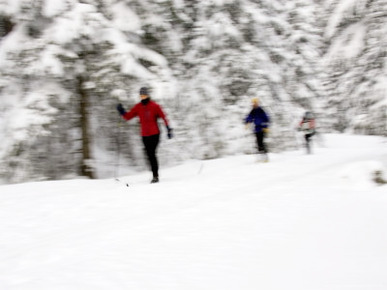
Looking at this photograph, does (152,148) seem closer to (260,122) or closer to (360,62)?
(260,122)

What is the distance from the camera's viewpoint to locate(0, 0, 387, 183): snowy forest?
28.7 feet

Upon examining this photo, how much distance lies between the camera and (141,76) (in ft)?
29.9

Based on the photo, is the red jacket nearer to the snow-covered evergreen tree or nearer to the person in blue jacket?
the person in blue jacket

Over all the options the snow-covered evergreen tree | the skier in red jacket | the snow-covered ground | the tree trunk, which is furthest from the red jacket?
the snow-covered evergreen tree

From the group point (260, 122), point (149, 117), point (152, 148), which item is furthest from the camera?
point (260, 122)

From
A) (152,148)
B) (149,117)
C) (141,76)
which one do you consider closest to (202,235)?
(152,148)

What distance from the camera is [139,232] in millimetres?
4320

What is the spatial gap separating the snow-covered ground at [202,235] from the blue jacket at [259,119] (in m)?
3.36

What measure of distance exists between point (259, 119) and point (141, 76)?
3588mm

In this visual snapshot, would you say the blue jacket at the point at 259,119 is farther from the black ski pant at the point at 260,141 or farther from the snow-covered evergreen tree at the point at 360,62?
the snow-covered evergreen tree at the point at 360,62

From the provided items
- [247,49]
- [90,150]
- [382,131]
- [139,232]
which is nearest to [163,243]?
[139,232]

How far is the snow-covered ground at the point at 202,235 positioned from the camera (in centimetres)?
312

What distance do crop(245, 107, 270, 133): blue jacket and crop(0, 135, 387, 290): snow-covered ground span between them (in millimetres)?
3360

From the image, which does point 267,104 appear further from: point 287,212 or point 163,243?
point 163,243
